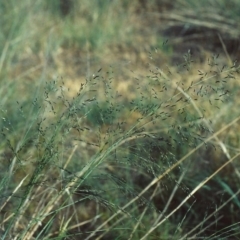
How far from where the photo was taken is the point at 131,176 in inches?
73.9

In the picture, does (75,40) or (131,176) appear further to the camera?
(75,40)

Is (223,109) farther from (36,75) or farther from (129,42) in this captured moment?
(129,42)

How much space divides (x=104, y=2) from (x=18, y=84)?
140 centimetres

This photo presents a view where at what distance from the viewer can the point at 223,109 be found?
6.66 feet

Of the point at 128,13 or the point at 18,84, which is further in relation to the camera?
the point at 128,13

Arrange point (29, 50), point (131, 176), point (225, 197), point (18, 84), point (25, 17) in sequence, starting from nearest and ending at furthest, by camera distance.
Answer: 1. point (225, 197)
2. point (131, 176)
3. point (18, 84)
4. point (25, 17)
5. point (29, 50)

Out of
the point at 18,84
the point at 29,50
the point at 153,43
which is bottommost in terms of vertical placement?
the point at 153,43

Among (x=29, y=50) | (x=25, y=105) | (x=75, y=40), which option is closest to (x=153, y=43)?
(x=75, y=40)

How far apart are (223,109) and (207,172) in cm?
30

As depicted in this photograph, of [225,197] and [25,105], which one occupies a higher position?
[25,105]

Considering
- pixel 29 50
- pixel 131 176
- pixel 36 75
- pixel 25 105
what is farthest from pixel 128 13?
pixel 131 176

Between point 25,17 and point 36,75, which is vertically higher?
point 25,17

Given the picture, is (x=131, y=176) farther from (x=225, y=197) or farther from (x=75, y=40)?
(x=75, y=40)

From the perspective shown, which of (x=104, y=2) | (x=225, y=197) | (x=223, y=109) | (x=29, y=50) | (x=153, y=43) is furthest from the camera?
(x=104, y=2)
